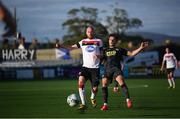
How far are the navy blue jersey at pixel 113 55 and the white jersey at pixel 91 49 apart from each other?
23 centimetres

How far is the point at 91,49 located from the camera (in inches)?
519

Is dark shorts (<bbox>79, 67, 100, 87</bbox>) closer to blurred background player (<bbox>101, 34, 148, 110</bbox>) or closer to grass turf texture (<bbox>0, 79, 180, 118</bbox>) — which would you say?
blurred background player (<bbox>101, 34, 148, 110</bbox>)

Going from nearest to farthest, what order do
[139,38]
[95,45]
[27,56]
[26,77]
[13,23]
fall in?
[13,23] < [95,45] < [26,77] < [27,56] < [139,38]

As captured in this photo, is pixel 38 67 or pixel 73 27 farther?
pixel 73 27

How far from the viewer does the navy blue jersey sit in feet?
43.3

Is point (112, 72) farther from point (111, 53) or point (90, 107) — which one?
point (90, 107)

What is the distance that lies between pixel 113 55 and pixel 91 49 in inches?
24.3

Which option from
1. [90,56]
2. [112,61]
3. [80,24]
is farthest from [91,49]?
[80,24]

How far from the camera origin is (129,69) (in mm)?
56219

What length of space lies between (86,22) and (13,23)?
99194 mm

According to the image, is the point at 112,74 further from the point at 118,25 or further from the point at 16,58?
the point at 118,25

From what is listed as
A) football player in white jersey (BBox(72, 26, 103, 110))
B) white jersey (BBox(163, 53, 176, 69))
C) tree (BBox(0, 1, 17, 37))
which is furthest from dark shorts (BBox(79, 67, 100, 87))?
white jersey (BBox(163, 53, 176, 69))

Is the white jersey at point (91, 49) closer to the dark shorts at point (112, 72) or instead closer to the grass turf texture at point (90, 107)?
the dark shorts at point (112, 72)

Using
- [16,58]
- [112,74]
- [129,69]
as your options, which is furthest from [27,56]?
[112,74]
